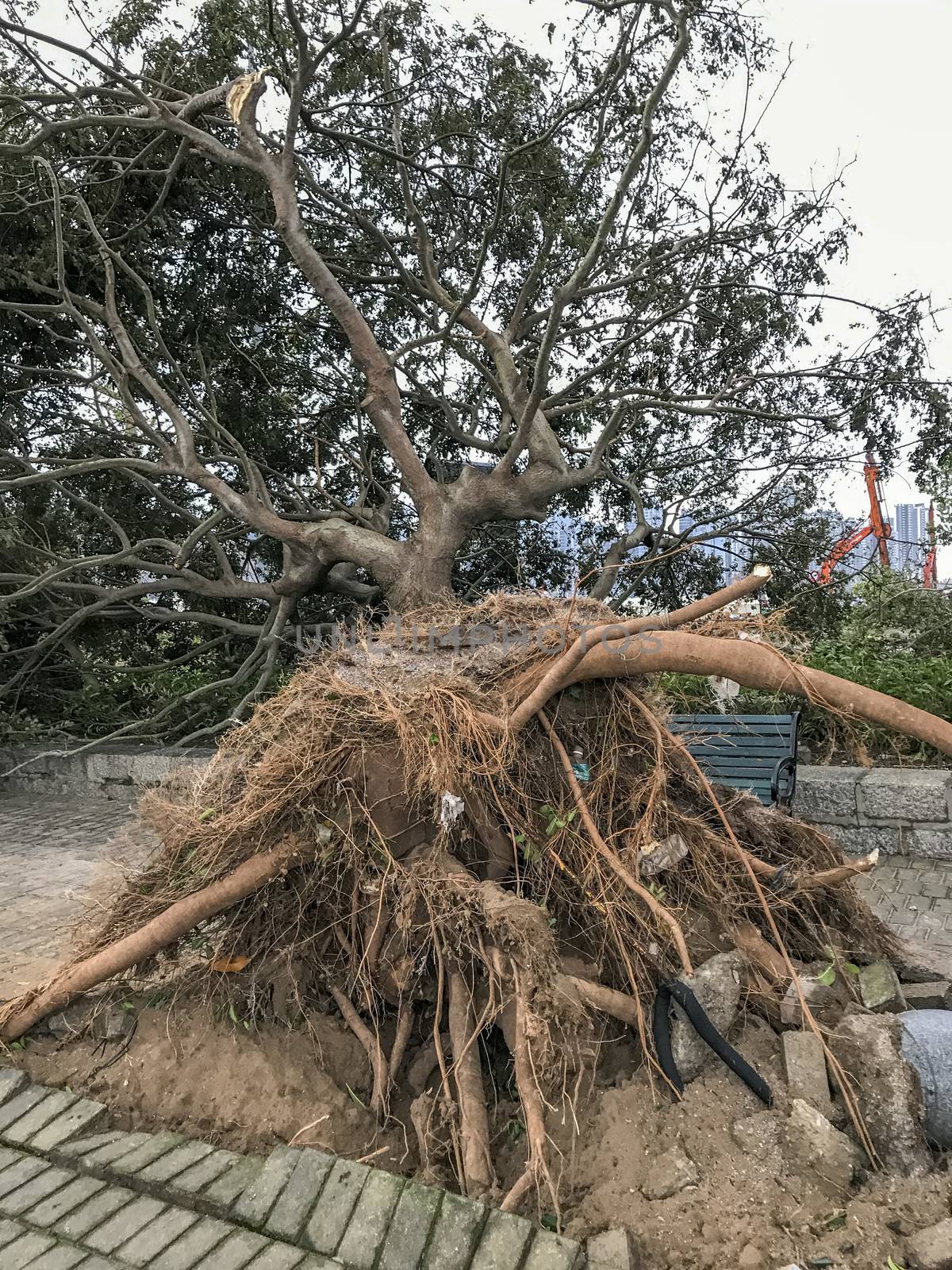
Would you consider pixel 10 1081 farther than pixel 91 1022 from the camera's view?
Answer: No

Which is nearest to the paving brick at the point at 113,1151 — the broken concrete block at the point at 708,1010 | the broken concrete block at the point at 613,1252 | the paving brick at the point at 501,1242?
the paving brick at the point at 501,1242

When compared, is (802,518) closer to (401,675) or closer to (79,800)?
(401,675)

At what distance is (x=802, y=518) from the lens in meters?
9.33

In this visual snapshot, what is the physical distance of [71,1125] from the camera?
2.71 metres

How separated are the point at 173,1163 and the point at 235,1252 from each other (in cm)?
44

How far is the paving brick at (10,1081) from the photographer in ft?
9.52

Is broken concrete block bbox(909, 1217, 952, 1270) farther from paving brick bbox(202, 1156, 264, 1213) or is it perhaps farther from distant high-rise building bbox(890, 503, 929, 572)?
distant high-rise building bbox(890, 503, 929, 572)

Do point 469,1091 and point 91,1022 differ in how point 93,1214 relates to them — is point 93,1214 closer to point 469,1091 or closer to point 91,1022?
Result: point 91,1022

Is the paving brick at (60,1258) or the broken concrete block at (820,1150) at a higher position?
the broken concrete block at (820,1150)

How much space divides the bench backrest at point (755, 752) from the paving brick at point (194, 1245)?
3.49 metres

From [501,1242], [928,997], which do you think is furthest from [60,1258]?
[928,997]

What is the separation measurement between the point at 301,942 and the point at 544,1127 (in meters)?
1.06

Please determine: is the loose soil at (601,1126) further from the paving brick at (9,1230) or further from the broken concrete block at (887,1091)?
the paving brick at (9,1230)

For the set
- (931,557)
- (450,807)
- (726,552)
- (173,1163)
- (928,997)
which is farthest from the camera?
(931,557)
